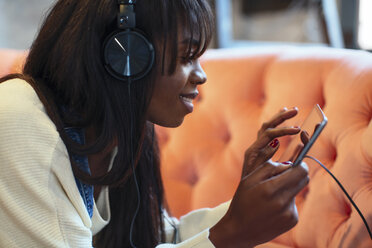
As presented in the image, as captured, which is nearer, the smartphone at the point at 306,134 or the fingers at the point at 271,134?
the smartphone at the point at 306,134

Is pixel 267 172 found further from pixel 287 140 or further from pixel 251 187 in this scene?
pixel 287 140

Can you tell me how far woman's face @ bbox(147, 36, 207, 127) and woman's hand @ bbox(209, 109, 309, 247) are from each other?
8.1 inches

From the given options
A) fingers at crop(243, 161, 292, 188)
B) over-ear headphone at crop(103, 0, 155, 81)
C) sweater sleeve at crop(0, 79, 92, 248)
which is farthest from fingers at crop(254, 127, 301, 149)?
sweater sleeve at crop(0, 79, 92, 248)

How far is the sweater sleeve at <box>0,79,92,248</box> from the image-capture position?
26.0 inches

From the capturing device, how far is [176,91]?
30.0 inches

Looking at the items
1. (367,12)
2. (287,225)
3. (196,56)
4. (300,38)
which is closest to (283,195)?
(287,225)

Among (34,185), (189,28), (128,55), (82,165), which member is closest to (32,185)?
(34,185)

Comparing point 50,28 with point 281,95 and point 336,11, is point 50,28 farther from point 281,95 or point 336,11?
point 336,11

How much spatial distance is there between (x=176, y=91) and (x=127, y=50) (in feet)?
0.38

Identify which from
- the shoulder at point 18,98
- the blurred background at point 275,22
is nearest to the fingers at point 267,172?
the shoulder at point 18,98

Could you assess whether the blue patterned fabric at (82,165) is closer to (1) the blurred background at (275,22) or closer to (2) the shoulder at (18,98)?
Result: (2) the shoulder at (18,98)

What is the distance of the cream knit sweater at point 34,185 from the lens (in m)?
0.66

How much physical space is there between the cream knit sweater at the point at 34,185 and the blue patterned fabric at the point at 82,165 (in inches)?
2.2

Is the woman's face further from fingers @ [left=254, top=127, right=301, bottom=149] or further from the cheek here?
fingers @ [left=254, top=127, right=301, bottom=149]
